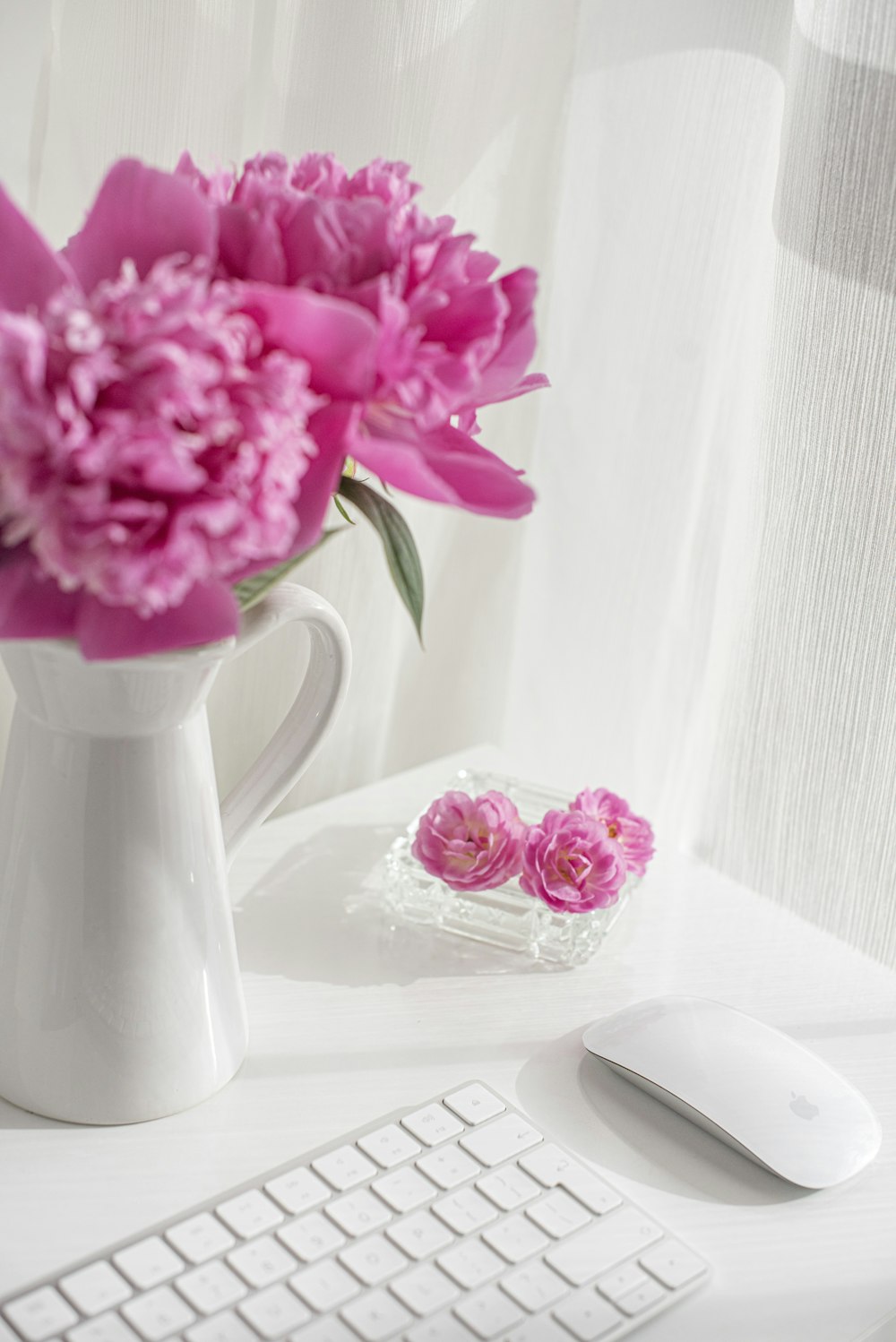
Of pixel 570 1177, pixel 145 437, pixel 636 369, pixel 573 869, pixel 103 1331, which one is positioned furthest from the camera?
pixel 636 369

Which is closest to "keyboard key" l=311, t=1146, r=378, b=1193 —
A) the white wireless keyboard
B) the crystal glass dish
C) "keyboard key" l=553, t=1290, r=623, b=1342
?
the white wireless keyboard

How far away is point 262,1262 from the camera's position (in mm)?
533

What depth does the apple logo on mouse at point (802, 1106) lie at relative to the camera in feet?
2.06

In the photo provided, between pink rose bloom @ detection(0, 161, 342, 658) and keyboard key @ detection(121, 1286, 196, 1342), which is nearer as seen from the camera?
pink rose bloom @ detection(0, 161, 342, 658)

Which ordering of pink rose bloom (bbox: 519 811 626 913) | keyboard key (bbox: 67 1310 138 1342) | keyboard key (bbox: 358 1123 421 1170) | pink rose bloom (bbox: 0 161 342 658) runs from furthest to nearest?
pink rose bloom (bbox: 519 811 626 913)
keyboard key (bbox: 358 1123 421 1170)
keyboard key (bbox: 67 1310 138 1342)
pink rose bloom (bbox: 0 161 342 658)

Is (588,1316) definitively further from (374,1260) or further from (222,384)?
(222,384)

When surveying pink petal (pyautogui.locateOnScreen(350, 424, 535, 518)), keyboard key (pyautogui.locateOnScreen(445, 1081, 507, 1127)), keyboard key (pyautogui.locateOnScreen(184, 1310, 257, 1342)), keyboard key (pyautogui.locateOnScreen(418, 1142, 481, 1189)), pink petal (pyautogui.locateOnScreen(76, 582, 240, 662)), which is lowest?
keyboard key (pyautogui.locateOnScreen(184, 1310, 257, 1342))

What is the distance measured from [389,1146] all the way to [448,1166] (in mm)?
28

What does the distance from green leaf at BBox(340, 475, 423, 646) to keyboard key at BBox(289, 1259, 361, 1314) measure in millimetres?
257

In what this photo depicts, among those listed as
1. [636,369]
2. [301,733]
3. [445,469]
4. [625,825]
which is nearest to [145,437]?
[445,469]

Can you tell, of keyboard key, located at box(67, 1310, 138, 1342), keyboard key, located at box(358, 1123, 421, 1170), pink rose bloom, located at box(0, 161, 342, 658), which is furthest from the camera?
keyboard key, located at box(358, 1123, 421, 1170)

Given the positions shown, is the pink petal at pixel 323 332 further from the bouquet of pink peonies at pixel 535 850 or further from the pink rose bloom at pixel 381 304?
the bouquet of pink peonies at pixel 535 850

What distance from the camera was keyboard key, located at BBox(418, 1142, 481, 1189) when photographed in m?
0.59

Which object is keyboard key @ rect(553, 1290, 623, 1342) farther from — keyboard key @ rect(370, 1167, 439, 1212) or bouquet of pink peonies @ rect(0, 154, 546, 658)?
bouquet of pink peonies @ rect(0, 154, 546, 658)
